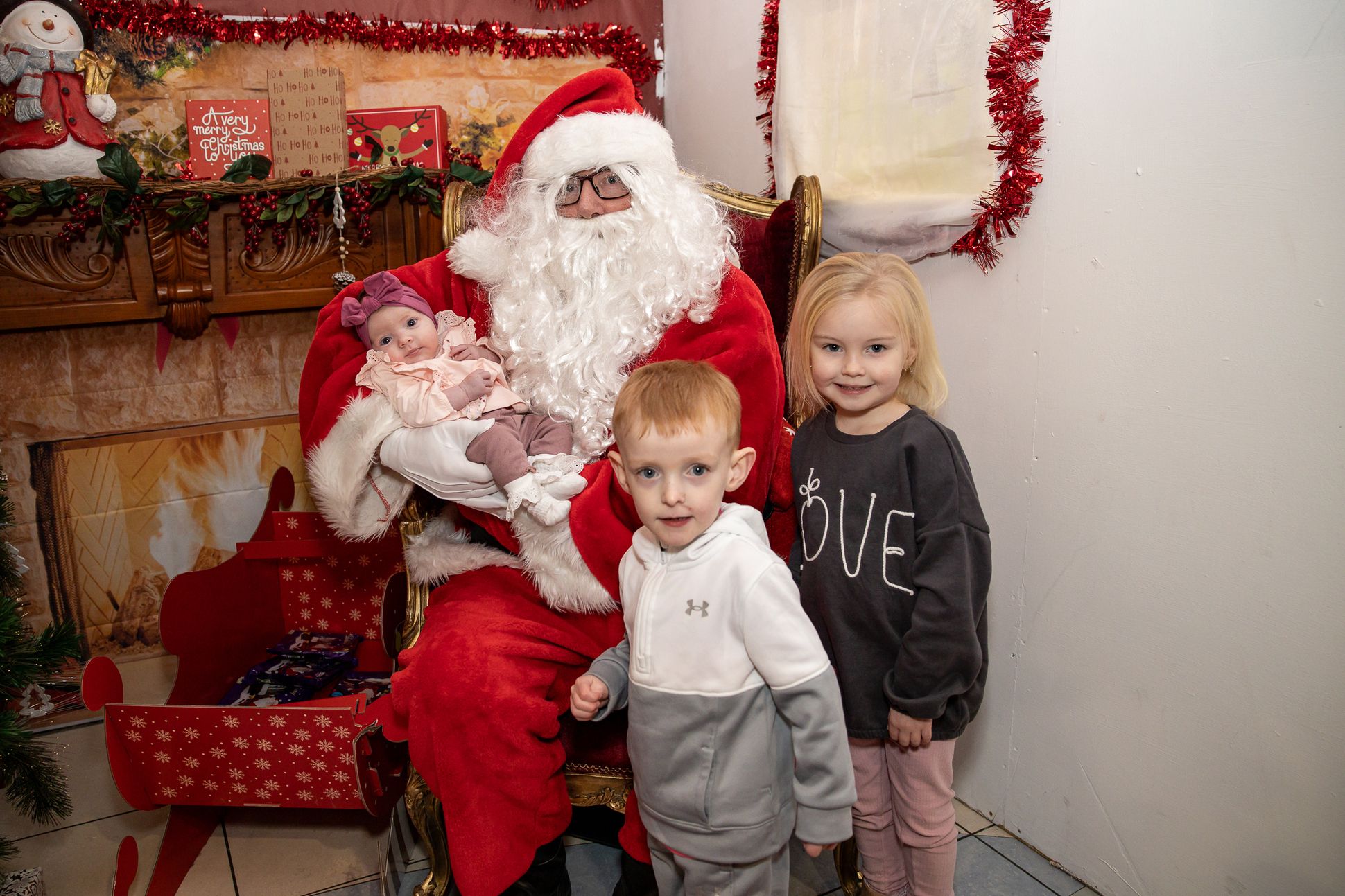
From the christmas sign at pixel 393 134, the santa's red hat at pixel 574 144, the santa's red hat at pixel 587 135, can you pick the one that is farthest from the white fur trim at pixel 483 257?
the christmas sign at pixel 393 134

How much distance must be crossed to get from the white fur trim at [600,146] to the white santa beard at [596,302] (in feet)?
0.40

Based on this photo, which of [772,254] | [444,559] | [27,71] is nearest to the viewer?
[444,559]

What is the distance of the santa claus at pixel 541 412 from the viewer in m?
1.63

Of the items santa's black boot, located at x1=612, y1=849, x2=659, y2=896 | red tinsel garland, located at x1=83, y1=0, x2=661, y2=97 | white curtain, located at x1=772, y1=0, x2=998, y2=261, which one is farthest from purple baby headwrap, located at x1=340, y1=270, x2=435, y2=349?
red tinsel garland, located at x1=83, y1=0, x2=661, y2=97

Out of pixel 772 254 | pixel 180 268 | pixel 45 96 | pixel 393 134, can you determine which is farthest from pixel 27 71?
pixel 772 254

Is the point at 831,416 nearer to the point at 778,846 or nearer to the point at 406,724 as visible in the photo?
the point at 778,846

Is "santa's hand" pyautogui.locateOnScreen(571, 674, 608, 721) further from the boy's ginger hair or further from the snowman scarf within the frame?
the snowman scarf

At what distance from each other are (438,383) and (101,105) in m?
1.73

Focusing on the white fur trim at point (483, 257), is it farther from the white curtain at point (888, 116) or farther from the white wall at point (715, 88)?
the white wall at point (715, 88)

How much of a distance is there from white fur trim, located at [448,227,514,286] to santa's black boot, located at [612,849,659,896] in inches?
54.9

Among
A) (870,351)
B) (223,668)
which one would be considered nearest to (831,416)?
(870,351)

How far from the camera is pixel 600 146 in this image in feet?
6.73

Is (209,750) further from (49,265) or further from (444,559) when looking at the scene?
(49,265)

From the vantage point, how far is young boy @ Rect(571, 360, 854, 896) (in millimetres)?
1331
